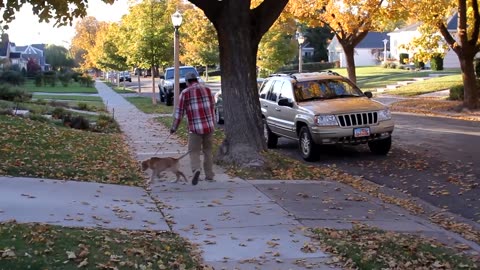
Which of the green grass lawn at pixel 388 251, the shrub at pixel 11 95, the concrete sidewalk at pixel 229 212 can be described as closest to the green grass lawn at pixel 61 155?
the concrete sidewalk at pixel 229 212

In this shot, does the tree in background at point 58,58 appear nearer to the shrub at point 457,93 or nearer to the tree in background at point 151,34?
the tree in background at point 151,34

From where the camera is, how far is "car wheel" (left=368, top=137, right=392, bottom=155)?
13.3 meters

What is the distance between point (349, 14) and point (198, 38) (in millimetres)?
27511

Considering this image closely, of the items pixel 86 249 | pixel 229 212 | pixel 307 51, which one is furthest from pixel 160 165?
pixel 307 51

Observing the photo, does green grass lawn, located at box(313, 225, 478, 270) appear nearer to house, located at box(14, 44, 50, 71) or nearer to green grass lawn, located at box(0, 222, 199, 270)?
green grass lawn, located at box(0, 222, 199, 270)

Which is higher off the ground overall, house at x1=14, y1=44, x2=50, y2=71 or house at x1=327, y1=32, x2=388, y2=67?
house at x1=14, y1=44, x2=50, y2=71

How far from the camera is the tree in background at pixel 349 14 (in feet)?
85.9

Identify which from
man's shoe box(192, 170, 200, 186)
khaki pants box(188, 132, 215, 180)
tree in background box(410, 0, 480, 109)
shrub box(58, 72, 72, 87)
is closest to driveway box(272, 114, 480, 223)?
khaki pants box(188, 132, 215, 180)

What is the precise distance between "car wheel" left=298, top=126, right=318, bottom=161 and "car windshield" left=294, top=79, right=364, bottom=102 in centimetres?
88

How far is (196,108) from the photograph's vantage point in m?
9.63

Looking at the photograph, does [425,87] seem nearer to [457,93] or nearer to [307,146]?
[457,93]

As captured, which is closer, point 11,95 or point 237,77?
point 237,77

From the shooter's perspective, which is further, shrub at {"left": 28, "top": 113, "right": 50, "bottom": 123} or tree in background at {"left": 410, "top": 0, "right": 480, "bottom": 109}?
tree in background at {"left": 410, "top": 0, "right": 480, "bottom": 109}

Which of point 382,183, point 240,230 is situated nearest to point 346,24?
point 382,183
